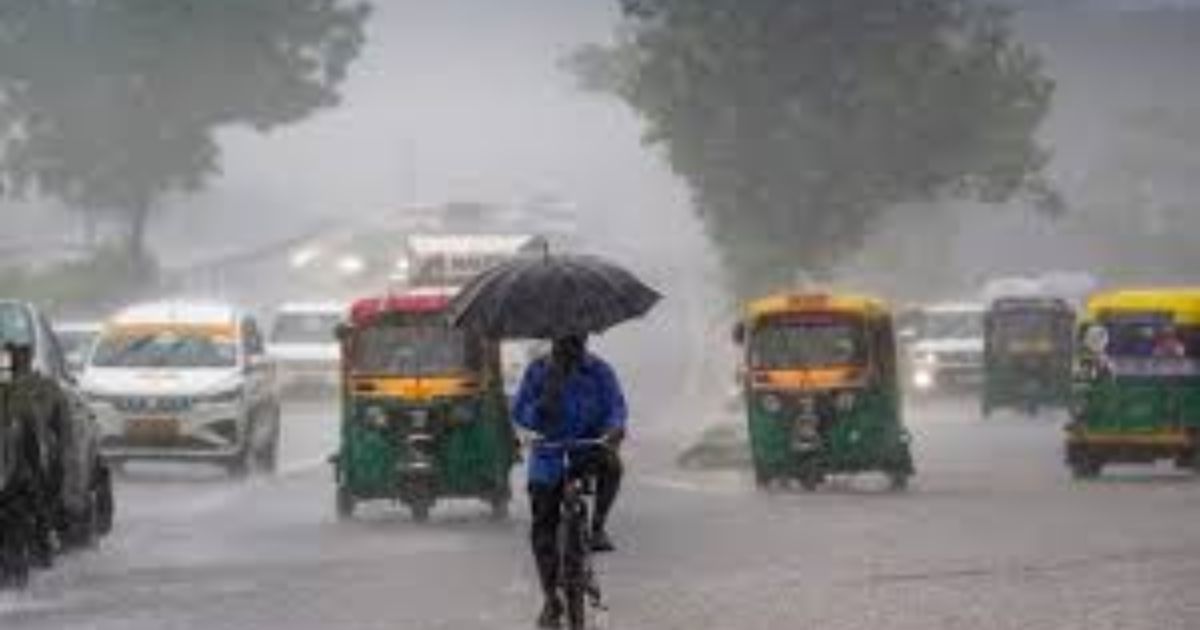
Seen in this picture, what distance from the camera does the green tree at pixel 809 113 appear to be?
68.4 metres

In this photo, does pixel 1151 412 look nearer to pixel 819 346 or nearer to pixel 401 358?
pixel 819 346

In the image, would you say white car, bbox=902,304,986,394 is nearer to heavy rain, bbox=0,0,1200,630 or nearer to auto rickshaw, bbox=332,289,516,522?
heavy rain, bbox=0,0,1200,630

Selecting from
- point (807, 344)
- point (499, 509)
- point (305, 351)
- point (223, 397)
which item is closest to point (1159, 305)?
point (807, 344)

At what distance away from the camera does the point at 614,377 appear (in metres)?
19.0

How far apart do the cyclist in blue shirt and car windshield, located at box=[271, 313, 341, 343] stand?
45188mm

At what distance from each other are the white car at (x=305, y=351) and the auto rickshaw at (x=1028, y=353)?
12.1 meters

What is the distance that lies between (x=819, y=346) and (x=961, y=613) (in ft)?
55.4

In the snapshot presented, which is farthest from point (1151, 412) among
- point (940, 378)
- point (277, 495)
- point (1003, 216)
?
point (1003, 216)

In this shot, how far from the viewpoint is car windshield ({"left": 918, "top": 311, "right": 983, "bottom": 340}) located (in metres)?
68.1

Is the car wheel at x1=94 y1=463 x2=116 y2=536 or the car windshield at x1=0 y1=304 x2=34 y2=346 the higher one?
the car windshield at x1=0 y1=304 x2=34 y2=346

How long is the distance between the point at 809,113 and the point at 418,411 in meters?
38.8

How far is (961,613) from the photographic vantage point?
19484 millimetres

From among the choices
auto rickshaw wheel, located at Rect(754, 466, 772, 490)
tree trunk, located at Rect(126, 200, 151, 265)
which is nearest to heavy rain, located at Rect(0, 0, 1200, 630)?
auto rickshaw wheel, located at Rect(754, 466, 772, 490)

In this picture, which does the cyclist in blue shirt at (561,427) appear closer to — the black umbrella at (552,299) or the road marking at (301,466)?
the black umbrella at (552,299)
